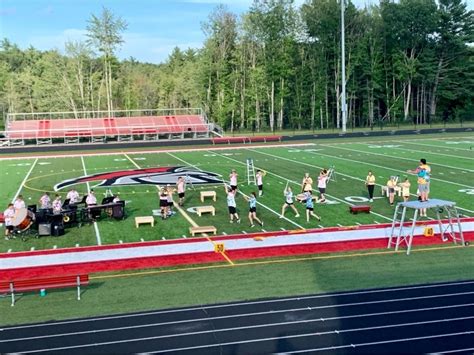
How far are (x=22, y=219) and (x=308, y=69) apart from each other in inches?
2710

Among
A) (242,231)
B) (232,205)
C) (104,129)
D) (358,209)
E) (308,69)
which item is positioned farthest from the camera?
(308,69)

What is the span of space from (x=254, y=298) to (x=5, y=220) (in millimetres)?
11290

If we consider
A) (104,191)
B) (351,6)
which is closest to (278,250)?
(104,191)

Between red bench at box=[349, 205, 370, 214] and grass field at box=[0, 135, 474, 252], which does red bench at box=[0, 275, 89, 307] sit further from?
red bench at box=[349, 205, 370, 214]

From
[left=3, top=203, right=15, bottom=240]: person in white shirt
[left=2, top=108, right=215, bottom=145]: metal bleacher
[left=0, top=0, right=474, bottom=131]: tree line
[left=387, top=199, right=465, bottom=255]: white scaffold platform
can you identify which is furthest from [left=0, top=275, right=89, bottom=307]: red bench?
Result: [left=0, top=0, right=474, bottom=131]: tree line

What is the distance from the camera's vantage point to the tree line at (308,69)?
275ft

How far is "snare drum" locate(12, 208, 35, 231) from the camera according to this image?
21516mm

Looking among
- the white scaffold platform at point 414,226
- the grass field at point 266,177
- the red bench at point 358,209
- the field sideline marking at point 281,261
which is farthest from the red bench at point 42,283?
the red bench at point 358,209

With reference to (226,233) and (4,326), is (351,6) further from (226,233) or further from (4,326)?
(4,326)

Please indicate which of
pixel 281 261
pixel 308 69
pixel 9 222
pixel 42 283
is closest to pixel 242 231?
pixel 281 261

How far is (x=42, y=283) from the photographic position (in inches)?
594

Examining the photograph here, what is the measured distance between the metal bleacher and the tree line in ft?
34.5

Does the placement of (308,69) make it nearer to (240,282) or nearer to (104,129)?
(104,129)

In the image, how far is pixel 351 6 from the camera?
85.6 m
